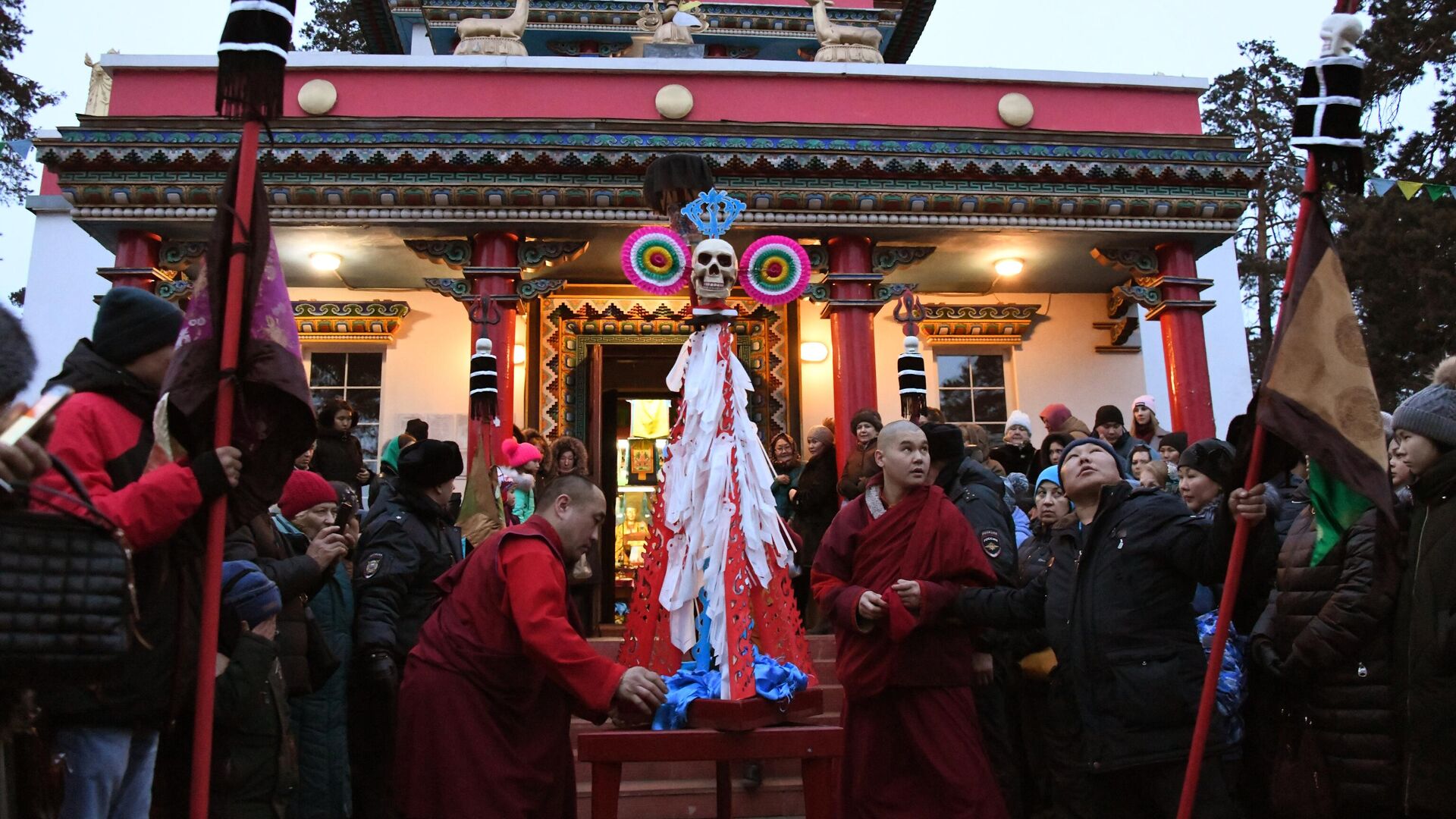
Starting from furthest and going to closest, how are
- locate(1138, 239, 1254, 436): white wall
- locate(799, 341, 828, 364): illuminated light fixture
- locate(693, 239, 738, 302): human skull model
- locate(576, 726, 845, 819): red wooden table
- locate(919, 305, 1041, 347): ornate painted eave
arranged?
locate(1138, 239, 1254, 436): white wall, locate(919, 305, 1041, 347): ornate painted eave, locate(799, 341, 828, 364): illuminated light fixture, locate(693, 239, 738, 302): human skull model, locate(576, 726, 845, 819): red wooden table

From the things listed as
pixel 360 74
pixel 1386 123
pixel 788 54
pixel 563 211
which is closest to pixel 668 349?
pixel 563 211

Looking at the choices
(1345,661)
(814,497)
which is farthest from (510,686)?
(814,497)

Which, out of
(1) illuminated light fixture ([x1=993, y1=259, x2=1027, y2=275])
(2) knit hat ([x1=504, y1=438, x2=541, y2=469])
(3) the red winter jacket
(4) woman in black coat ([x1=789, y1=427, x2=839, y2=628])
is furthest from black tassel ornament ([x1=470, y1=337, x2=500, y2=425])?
(1) illuminated light fixture ([x1=993, y1=259, x2=1027, y2=275])

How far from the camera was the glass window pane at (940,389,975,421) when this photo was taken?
1127 centimetres

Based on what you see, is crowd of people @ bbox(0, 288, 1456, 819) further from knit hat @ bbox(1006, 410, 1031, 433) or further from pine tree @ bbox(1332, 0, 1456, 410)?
pine tree @ bbox(1332, 0, 1456, 410)

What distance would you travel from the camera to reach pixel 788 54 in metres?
15.0

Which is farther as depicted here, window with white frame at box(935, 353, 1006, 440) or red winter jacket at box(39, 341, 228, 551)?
window with white frame at box(935, 353, 1006, 440)

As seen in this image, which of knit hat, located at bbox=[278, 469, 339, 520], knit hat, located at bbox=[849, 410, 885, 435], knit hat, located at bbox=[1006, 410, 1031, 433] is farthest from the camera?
knit hat, located at bbox=[1006, 410, 1031, 433]

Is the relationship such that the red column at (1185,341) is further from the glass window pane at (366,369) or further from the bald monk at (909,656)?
the glass window pane at (366,369)

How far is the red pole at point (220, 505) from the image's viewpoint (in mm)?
2656

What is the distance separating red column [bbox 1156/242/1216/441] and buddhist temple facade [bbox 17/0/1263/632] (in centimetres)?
2

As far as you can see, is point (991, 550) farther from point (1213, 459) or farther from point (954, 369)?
point (954, 369)

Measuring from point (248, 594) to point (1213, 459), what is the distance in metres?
3.32

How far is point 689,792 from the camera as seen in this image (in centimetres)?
519
